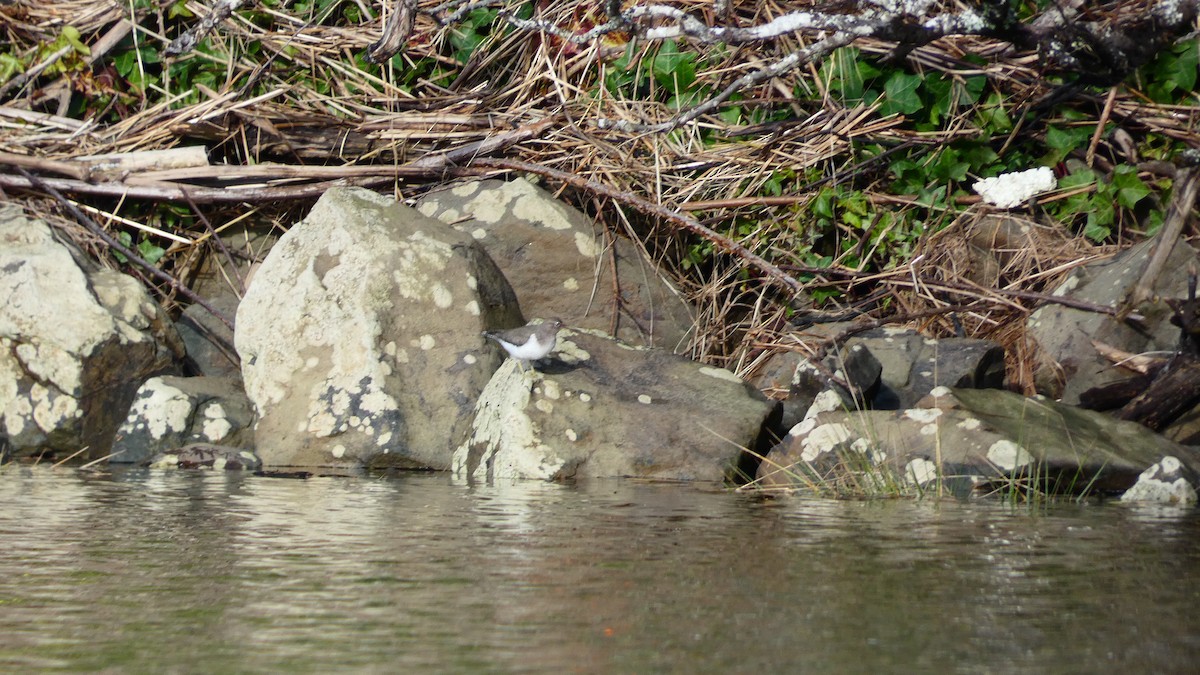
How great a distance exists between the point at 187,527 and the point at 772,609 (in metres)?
2.06

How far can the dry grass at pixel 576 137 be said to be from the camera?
7.63 m

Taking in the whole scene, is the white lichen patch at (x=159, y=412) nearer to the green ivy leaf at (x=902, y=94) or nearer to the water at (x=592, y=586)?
the water at (x=592, y=586)

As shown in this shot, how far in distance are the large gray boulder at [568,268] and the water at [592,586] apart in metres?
2.83

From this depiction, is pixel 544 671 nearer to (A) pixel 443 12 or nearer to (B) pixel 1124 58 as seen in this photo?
(B) pixel 1124 58

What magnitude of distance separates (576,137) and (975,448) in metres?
3.76

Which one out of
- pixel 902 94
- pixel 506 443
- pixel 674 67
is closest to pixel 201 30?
pixel 674 67

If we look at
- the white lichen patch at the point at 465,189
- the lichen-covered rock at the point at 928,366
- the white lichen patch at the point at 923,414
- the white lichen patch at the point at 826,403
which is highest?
the white lichen patch at the point at 465,189

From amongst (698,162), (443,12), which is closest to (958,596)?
(698,162)

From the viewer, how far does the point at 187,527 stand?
4.11 m

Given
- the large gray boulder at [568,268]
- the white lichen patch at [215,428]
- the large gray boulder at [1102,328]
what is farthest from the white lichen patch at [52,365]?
the large gray boulder at [1102,328]

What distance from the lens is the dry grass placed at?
7.63 metres

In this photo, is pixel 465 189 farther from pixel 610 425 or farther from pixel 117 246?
pixel 610 425

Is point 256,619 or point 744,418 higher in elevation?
point 744,418

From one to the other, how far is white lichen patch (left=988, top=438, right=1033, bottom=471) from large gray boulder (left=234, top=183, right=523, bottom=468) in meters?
2.44
